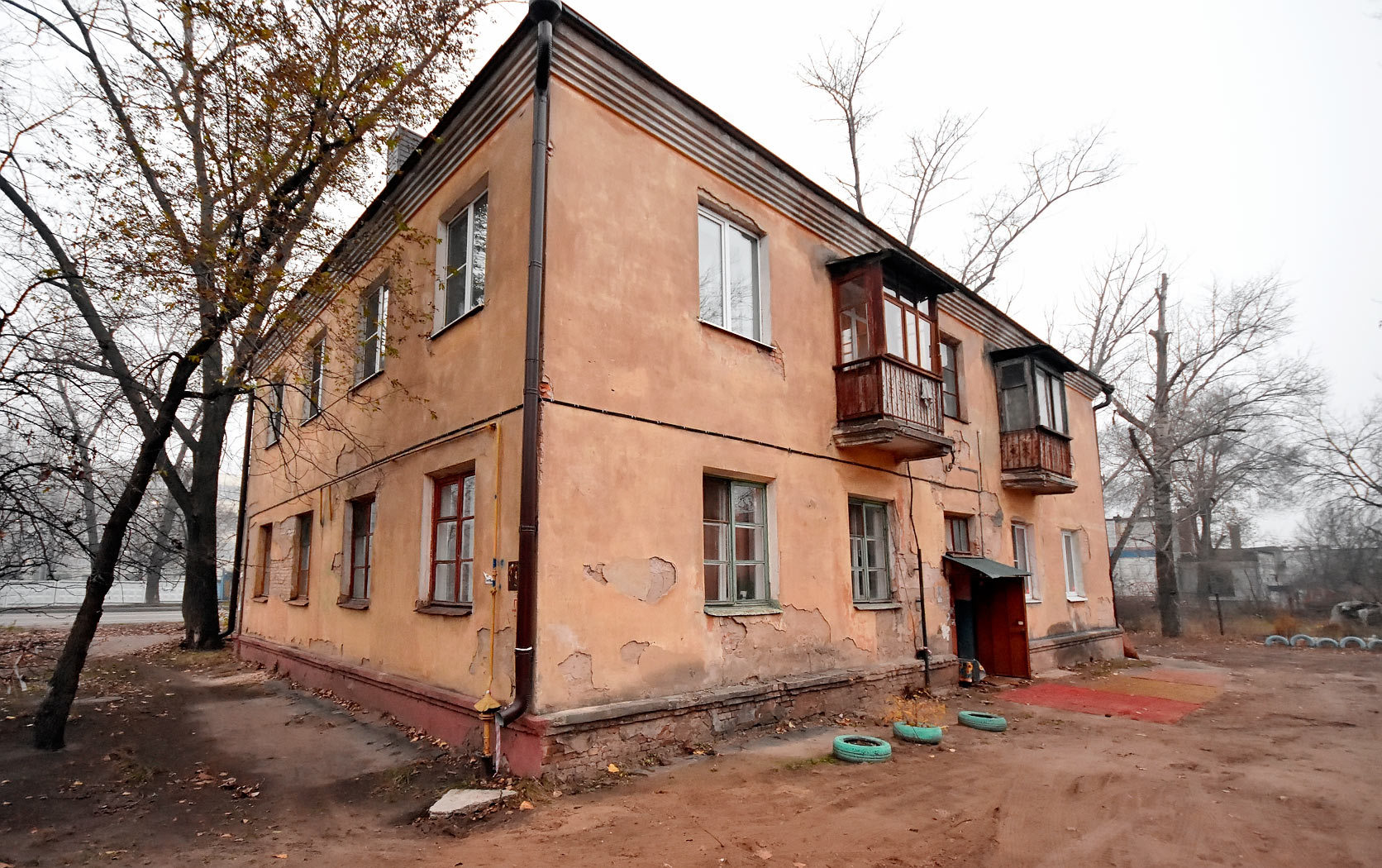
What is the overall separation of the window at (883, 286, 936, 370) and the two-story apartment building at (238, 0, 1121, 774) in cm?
6

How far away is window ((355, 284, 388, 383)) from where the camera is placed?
10125 mm

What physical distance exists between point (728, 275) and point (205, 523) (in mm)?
13758

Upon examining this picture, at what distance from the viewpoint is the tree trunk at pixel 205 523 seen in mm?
15547

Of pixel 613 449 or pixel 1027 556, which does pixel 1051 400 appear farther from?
pixel 613 449

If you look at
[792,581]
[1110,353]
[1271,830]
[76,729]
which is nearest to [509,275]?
[792,581]

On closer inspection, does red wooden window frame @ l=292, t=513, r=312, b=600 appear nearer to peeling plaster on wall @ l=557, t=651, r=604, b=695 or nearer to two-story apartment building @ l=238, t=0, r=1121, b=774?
two-story apartment building @ l=238, t=0, r=1121, b=774

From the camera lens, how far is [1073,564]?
16047 millimetres

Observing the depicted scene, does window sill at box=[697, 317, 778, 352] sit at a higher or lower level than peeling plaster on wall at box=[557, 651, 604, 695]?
higher

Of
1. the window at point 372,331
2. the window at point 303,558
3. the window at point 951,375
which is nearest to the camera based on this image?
the window at point 372,331

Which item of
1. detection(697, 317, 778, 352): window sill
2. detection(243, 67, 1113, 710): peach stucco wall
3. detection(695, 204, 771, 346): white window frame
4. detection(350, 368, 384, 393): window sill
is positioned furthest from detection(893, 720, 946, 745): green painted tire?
detection(350, 368, 384, 393): window sill

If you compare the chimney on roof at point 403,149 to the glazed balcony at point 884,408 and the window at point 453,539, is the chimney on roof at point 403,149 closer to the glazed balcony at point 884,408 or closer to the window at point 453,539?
the window at point 453,539

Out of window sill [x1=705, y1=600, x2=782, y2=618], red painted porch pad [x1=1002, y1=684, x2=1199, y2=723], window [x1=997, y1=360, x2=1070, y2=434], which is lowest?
red painted porch pad [x1=1002, y1=684, x2=1199, y2=723]

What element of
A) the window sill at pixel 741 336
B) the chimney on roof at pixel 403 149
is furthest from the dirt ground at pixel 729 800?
the chimney on roof at pixel 403 149

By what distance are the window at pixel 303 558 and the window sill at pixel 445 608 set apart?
4.94m
